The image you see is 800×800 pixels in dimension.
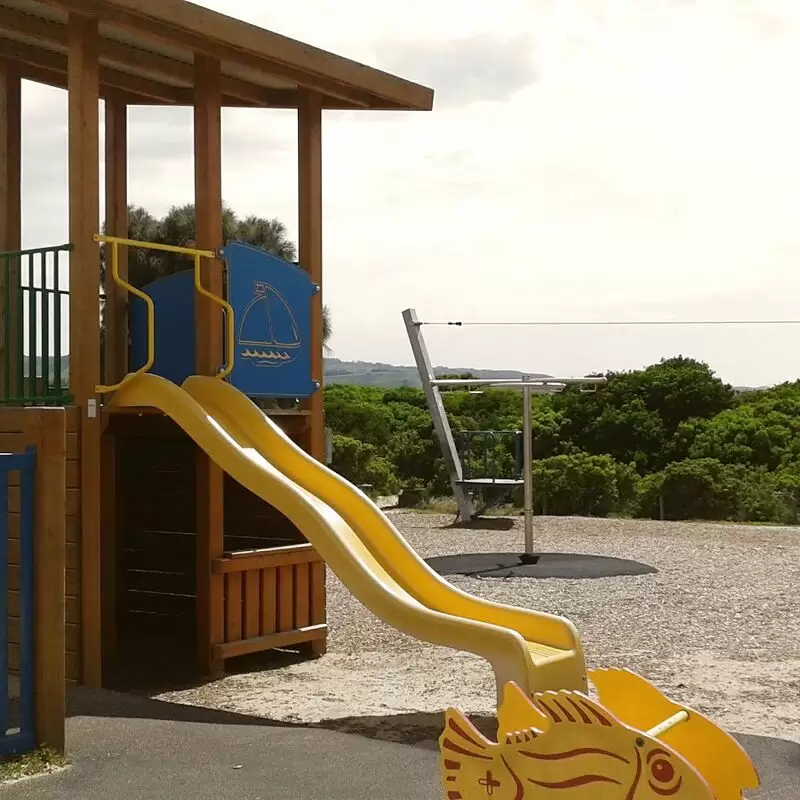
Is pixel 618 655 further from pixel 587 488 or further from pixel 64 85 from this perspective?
pixel 587 488

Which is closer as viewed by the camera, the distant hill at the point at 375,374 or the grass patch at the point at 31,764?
the grass patch at the point at 31,764

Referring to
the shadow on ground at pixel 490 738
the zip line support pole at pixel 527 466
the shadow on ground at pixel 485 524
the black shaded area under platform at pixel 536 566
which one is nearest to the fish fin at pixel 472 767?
the shadow on ground at pixel 490 738

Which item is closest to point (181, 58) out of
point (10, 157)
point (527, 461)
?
point (10, 157)

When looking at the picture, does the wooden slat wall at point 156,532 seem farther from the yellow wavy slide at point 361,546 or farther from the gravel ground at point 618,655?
the yellow wavy slide at point 361,546

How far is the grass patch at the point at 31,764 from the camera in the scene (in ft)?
Answer: 17.2

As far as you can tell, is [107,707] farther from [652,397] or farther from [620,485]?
[652,397]

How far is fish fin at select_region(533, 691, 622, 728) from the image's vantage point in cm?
388

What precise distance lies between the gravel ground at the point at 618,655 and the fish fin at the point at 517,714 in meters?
1.83

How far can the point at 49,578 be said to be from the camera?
5.65m

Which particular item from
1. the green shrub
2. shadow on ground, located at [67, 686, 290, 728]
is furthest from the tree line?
shadow on ground, located at [67, 686, 290, 728]

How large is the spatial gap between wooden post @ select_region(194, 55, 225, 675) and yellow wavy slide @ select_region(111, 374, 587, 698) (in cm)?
36

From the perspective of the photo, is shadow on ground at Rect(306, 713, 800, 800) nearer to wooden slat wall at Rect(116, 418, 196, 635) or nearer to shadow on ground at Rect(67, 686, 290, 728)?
shadow on ground at Rect(67, 686, 290, 728)

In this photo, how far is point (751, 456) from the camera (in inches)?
1171

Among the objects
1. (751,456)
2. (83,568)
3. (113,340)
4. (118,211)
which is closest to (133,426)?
(113,340)
